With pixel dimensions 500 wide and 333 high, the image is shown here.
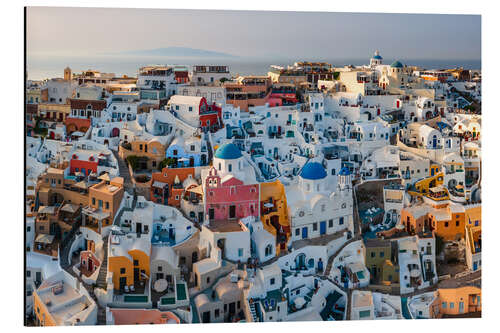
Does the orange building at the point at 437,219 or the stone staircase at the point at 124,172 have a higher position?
the stone staircase at the point at 124,172

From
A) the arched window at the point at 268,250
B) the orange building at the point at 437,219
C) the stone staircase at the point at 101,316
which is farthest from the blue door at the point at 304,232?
the stone staircase at the point at 101,316

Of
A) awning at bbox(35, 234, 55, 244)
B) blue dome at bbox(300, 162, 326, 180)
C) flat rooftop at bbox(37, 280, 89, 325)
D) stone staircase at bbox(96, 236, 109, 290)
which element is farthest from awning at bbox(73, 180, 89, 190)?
blue dome at bbox(300, 162, 326, 180)

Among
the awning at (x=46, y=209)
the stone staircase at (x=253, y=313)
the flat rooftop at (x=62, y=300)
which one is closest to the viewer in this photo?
the flat rooftop at (x=62, y=300)

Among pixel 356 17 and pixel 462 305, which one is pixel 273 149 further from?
pixel 462 305

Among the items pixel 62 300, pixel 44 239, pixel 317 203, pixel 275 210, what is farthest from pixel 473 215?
pixel 44 239

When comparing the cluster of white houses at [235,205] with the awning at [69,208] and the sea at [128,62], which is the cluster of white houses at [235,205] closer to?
the awning at [69,208]

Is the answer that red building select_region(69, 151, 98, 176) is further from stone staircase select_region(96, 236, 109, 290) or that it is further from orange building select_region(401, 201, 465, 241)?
orange building select_region(401, 201, 465, 241)

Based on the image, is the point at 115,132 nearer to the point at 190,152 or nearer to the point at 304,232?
the point at 190,152
